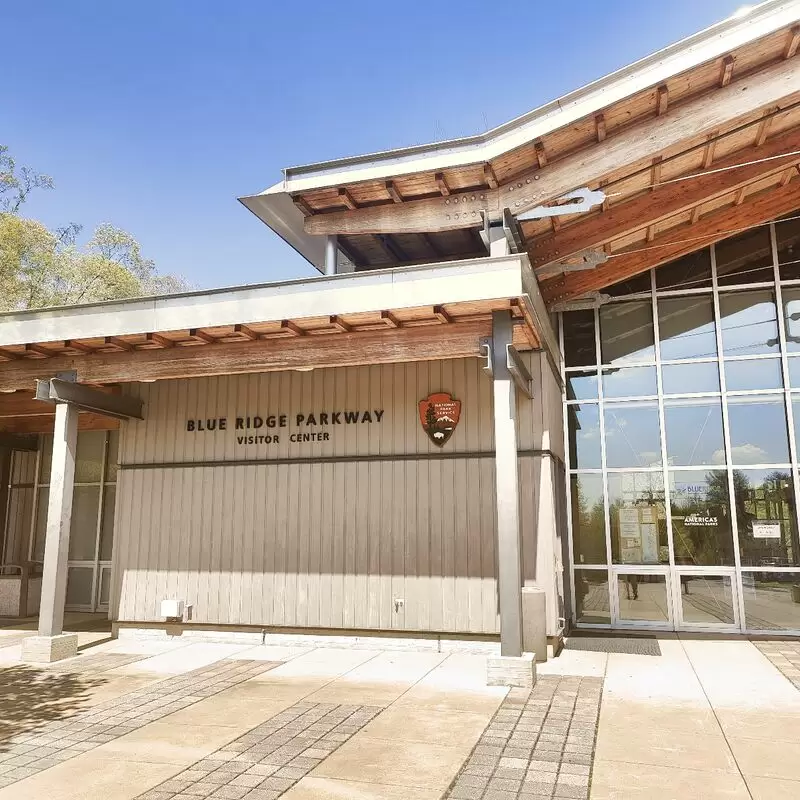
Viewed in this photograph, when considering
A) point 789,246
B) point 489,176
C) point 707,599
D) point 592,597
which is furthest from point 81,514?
point 789,246

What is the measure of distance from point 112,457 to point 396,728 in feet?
35.1

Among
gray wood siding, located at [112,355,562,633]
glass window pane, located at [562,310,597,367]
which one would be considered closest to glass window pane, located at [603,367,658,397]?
glass window pane, located at [562,310,597,367]

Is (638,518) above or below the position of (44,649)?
above

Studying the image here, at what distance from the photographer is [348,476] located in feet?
35.1

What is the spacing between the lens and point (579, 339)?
1236 centimetres

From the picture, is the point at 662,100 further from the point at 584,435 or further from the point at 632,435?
the point at 584,435

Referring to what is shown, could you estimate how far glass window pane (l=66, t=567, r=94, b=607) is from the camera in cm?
1416

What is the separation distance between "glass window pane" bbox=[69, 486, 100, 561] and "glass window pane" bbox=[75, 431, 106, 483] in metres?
0.24

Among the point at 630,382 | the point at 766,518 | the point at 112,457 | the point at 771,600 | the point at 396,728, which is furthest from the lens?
the point at 112,457

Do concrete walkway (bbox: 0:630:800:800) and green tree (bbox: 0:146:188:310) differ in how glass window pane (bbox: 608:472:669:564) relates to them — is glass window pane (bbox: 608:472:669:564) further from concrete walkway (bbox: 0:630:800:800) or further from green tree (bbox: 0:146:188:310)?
green tree (bbox: 0:146:188:310)

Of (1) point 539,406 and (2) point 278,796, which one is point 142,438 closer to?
(1) point 539,406

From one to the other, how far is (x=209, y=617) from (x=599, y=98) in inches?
370

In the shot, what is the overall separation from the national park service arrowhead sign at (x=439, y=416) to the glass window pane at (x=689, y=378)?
4037mm

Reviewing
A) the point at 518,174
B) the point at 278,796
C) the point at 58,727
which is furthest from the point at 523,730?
the point at 518,174
